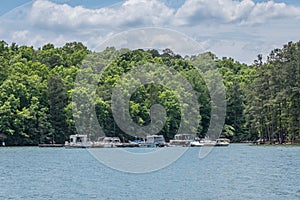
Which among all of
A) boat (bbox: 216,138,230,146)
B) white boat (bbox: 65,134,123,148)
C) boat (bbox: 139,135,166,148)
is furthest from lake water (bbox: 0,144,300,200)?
boat (bbox: 216,138,230,146)

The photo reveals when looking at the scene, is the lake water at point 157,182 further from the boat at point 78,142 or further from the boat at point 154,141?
the boat at point 154,141

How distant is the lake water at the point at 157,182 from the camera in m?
36.1

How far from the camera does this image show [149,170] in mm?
52000

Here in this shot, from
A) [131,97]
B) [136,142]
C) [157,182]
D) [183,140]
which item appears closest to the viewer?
[157,182]

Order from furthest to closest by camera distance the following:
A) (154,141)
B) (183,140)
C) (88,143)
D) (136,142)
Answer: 1. (136,142)
2. (183,140)
3. (154,141)
4. (88,143)

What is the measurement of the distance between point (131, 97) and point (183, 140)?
11.5m

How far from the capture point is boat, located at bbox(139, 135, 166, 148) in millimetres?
100875

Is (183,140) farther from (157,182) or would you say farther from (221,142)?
(157,182)

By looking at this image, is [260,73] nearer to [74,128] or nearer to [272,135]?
[272,135]

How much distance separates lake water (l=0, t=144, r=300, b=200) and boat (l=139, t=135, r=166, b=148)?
42.2 meters

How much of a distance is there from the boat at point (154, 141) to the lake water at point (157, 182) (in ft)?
139

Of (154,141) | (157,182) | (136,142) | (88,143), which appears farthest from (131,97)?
(157,182)

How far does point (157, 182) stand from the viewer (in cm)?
4247

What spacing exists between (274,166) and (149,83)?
2302 inches
